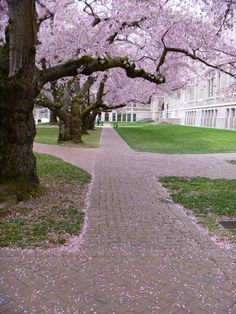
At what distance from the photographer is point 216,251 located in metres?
5.23

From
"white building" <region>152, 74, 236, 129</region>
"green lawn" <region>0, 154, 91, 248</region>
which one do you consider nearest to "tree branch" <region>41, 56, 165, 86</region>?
"green lawn" <region>0, 154, 91, 248</region>

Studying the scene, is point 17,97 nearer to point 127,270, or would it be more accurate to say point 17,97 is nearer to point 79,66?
point 79,66

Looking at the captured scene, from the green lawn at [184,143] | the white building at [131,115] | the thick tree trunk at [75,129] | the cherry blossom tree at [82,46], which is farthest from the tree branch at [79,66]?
the white building at [131,115]

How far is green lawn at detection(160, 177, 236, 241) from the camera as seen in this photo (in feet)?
22.6

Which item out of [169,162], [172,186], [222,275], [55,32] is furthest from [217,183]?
[55,32]

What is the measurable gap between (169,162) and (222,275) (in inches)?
436

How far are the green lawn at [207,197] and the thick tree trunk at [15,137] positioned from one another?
3.21m

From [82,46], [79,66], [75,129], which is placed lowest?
[75,129]

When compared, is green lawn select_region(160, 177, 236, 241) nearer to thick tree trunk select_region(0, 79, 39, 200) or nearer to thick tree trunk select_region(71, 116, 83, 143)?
thick tree trunk select_region(0, 79, 39, 200)

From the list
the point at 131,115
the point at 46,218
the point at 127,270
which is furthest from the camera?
the point at 131,115

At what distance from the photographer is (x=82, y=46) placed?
1459 centimetres

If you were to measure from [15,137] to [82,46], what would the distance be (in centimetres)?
814

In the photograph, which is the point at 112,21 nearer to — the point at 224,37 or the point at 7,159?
the point at 224,37

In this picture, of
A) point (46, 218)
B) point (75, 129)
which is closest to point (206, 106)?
point (75, 129)
